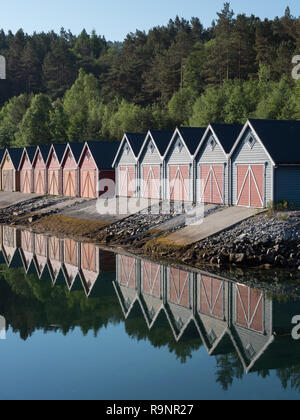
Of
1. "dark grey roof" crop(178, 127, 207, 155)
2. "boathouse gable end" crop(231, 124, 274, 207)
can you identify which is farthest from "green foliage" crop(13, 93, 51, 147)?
"boathouse gable end" crop(231, 124, 274, 207)

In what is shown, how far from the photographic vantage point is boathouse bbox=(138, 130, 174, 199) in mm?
40438

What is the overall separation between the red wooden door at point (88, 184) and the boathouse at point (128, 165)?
2.58m

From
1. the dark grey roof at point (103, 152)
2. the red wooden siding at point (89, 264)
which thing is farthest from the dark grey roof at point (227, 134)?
the dark grey roof at point (103, 152)

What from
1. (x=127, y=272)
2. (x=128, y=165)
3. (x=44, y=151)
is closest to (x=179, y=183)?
(x=128, y=165)

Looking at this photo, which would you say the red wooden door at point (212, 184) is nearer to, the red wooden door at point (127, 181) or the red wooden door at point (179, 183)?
the red wooden door at point (179, 183)

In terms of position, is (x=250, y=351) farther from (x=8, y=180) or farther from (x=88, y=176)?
(x=8, y=180)

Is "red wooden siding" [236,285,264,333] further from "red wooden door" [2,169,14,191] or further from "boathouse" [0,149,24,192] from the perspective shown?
"red wooden door" [2,169,14,191]

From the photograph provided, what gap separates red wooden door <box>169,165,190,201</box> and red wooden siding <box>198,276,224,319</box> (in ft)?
49.1

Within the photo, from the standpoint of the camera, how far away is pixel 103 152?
48.8 meters

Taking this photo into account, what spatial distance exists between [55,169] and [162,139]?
17192 millimetres

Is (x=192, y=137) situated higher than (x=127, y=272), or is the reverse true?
(x=192, y=137)

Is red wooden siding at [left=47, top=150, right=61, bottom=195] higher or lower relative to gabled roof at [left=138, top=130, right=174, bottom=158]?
lower

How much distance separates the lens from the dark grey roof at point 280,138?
2995 cm

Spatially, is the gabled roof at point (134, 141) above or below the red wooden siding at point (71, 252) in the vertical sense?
above
